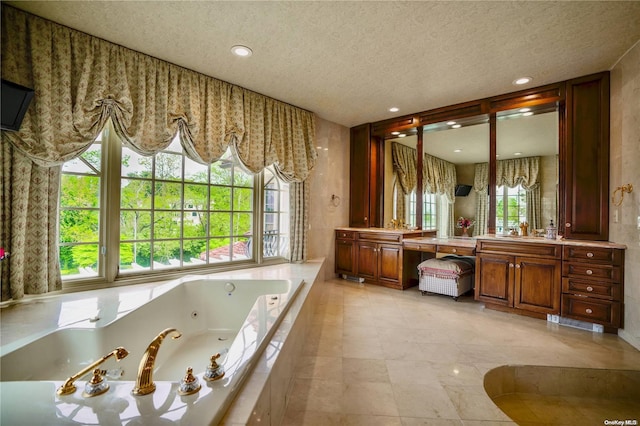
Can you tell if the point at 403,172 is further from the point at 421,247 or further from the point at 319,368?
the point at 319,368

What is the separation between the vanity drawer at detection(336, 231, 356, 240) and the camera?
422 centimetres

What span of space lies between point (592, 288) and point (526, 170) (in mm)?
1407

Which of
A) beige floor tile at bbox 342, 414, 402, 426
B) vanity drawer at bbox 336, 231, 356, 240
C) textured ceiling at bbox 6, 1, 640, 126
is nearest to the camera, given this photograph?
beige floor tile at bbox 342, 414, 402, 426

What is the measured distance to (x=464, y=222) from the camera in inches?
149

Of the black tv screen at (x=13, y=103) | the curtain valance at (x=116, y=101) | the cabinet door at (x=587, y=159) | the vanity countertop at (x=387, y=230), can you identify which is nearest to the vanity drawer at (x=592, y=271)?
the cabinet door at (x=587, y=159)

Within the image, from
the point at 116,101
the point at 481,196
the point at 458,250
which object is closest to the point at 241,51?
the point at 116,101

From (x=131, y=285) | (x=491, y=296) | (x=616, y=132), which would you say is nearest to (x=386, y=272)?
(x=491, y=296)

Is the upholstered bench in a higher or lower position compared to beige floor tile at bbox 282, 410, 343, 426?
higher

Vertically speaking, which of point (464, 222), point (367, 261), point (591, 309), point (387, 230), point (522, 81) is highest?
point (522, 81)

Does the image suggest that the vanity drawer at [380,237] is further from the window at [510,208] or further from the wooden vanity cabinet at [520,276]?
the window at [510,208]

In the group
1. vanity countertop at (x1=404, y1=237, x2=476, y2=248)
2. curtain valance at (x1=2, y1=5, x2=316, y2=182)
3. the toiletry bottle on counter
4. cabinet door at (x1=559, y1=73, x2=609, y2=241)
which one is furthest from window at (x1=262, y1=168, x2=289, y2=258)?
cabinet door at (x1=559, y1=73, x2=609, y2=241)

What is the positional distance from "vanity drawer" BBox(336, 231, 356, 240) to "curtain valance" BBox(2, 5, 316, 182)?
164cm

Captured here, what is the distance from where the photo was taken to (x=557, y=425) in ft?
5.20

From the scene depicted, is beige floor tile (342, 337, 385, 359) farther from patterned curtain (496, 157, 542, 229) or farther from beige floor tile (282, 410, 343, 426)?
patterned curtain (496, 157, 542, 229)
